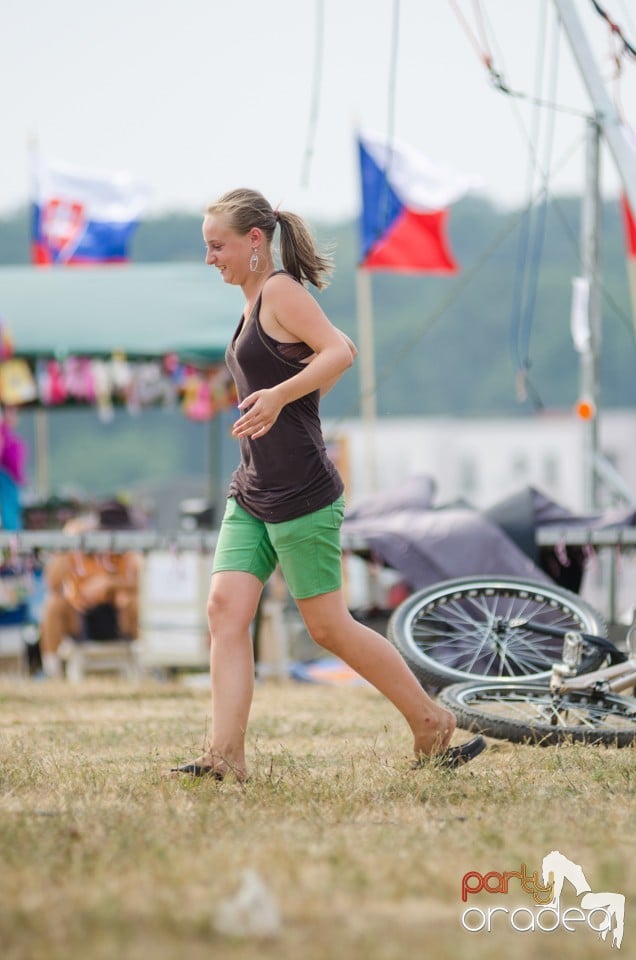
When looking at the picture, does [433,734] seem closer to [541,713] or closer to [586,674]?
[541,713]

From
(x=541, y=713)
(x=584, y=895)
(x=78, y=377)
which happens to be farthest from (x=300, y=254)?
(x=78, y=377)

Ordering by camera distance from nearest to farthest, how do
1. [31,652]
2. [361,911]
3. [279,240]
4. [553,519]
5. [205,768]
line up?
[361,911] → [205,768] → [279,240] → [553,519] → [31,652]

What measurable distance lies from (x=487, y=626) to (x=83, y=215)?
10.3 m

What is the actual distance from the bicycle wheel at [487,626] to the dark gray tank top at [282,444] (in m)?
1.71

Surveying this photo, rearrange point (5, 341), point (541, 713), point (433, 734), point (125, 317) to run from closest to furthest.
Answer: point (433, 734)
point (541, 713)
point (5, 341)
point (125, 317)

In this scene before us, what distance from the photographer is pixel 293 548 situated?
4461 mm

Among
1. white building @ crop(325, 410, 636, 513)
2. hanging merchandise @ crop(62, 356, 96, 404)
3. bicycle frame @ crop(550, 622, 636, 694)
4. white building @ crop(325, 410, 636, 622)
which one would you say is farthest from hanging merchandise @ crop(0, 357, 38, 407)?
white building @ crop(325, 410, 636, 513)

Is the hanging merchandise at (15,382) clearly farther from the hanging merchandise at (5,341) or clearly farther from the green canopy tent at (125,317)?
the hanging merchandise at (5,341)

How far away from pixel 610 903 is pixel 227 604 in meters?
1.99

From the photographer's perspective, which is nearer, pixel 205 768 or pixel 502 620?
pixel 205 768

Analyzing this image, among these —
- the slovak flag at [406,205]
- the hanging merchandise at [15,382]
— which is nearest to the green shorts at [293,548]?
the hanging merchandise at [15,382]

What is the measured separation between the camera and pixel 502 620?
6469 millimetres

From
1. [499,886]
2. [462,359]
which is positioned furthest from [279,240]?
[462,359]

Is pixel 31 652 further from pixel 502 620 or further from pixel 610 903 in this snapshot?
pixel 610 903
